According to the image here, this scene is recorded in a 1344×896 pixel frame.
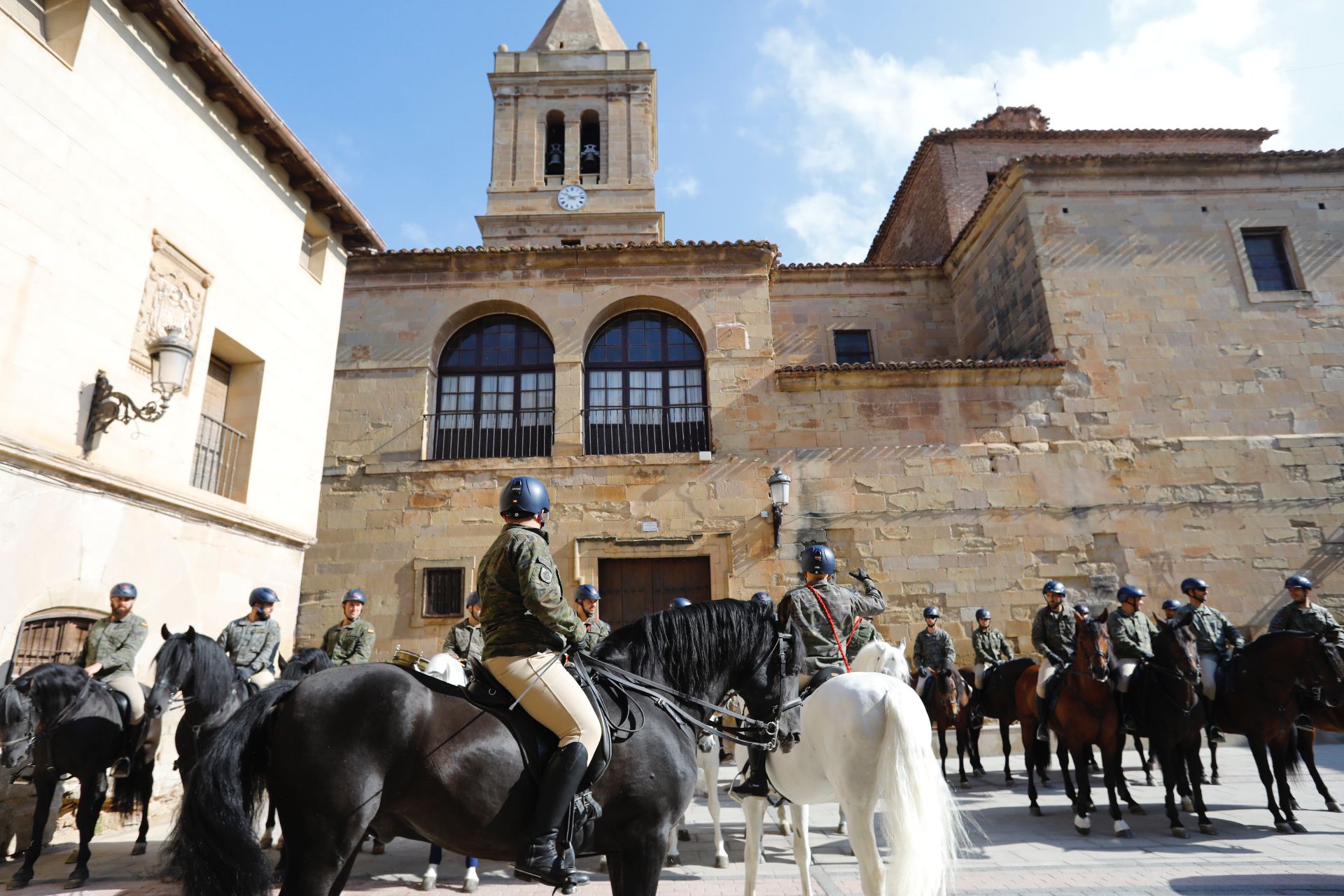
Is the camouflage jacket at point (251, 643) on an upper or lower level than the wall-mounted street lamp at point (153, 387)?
lower

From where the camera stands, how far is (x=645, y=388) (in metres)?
13.8

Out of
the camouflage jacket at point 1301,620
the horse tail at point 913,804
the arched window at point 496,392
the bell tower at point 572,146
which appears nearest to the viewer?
the horse tail at point 913,804

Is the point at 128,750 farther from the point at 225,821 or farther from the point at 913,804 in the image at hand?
the point at 913,804

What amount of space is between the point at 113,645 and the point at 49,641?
94 centimetres

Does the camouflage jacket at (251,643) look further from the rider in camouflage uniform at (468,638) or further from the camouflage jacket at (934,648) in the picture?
the camouflage jacket at (934,648)

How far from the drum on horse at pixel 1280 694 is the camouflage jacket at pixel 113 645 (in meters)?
10.2

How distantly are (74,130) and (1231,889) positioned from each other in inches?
464

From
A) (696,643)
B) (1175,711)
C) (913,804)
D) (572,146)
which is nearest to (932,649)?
(1175,711)

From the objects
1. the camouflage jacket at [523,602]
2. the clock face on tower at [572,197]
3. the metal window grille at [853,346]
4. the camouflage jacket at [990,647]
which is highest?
the clock face on tower at [572,197]

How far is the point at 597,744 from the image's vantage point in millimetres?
3213

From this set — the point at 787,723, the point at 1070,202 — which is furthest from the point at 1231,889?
the point at 1070,202

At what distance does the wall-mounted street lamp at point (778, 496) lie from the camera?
11.7 m

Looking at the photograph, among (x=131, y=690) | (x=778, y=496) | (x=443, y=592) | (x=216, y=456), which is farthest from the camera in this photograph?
(x=443, y=592)

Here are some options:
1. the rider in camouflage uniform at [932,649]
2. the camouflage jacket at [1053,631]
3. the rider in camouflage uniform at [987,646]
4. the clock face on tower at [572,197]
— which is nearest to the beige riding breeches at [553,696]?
the camouflage jacket at [1053,631]
